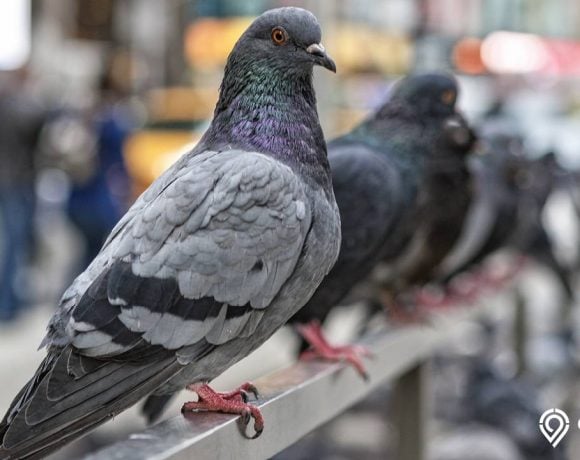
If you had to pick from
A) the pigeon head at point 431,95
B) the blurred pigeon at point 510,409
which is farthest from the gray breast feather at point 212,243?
the blurred pigeon at point 510,409

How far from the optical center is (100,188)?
967cm

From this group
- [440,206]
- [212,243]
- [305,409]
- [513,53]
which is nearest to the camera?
[212,243]

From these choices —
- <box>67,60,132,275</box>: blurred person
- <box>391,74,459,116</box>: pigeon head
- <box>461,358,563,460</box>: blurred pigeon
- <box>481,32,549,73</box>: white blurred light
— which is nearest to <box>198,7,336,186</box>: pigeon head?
<box>391,74,459,116</box>: pigeon head

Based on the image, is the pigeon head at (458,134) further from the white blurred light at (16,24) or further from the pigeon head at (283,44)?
the white blurred light at (16,24)

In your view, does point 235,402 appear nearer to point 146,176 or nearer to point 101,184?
point 101,184

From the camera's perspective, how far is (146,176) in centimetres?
1159

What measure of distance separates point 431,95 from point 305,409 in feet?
4.82

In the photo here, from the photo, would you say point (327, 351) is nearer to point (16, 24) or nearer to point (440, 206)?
point (440, 206)

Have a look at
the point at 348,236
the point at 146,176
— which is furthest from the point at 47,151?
the point at 348,236

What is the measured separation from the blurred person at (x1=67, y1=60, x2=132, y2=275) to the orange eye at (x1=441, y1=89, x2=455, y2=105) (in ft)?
19.6

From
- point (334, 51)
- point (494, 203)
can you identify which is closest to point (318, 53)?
point (494, 203)

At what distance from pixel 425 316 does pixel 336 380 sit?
4.52 ft

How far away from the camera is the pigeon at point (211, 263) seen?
222cm

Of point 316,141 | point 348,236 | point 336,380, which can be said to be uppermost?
point 316,141
